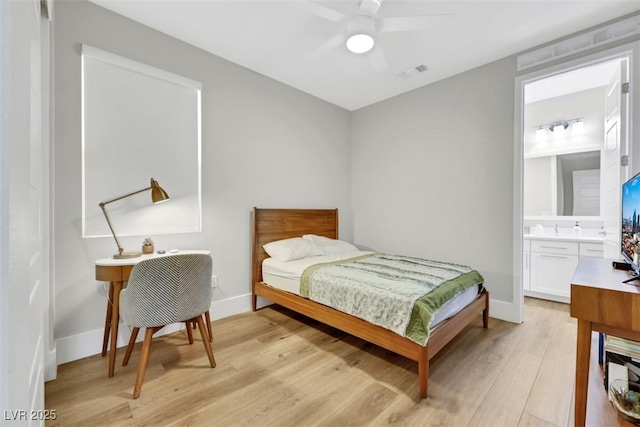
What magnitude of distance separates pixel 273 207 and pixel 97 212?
169cm

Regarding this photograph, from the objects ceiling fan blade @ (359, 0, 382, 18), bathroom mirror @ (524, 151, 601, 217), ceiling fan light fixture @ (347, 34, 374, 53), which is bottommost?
bathroom mirror @ (524, 151, 601, 217)

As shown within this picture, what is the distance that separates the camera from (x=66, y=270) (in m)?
1.99

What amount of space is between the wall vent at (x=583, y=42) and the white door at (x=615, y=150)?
23 cm

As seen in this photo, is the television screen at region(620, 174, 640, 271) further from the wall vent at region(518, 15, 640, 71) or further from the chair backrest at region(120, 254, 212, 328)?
the chair backrest at region(120, 254, 212, 328)

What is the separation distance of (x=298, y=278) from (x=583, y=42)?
335cm

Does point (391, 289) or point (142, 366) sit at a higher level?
point (391, 289)

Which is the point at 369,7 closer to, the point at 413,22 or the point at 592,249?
the point at 413,22

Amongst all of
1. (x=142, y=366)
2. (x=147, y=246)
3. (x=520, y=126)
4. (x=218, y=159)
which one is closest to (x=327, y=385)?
(x=142, y=366)

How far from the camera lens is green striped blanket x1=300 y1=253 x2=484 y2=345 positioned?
1.75 meters

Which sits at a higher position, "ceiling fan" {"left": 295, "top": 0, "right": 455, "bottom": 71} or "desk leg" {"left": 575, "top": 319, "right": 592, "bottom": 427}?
"ceiling fan" {"left": 295, "top": 0, "right": 455, "bottom": 71}

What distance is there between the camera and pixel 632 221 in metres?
1.54

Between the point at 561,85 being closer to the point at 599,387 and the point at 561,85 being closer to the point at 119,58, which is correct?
the point at 599,387

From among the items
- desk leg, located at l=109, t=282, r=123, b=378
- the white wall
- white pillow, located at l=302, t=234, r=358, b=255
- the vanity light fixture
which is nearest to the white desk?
desk leg, located at l=109, t=282, r=123, b=378

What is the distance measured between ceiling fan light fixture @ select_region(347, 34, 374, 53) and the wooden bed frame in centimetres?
187
